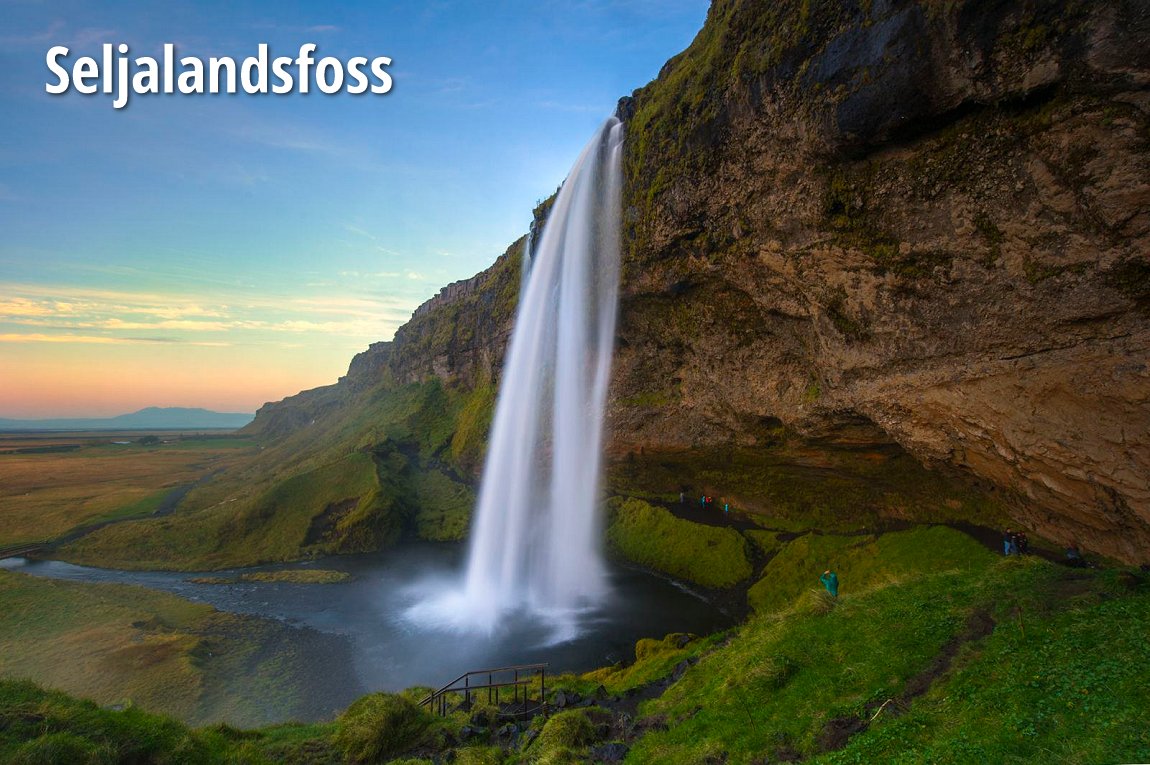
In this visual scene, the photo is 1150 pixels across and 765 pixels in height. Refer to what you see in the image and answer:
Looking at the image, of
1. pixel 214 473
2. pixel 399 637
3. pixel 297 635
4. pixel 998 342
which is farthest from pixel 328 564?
pixel 214 473

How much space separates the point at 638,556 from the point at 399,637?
16.6 metres

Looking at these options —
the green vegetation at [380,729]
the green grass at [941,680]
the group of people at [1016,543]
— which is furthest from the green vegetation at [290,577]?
the group of people at [1016,543]

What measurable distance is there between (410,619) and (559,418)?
53.2 feet

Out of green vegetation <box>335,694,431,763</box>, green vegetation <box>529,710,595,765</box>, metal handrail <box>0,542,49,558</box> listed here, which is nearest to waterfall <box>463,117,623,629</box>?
green vegetation <box>335,694,431,763</box>

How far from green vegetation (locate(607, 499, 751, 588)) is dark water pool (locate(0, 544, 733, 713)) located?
5.03ft

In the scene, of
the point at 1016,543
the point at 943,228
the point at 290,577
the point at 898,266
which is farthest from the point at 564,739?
the point at 290,577

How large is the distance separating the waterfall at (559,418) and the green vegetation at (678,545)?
230 centimetres

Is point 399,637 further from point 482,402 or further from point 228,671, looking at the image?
point 482,402

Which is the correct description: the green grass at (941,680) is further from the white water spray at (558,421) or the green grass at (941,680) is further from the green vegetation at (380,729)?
the white water spray at (558,421)

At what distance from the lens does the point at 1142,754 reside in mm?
5961

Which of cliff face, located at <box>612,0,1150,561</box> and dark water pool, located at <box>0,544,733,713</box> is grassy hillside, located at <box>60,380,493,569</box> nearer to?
dark water pool, located at <box>0,544,733,713</box>

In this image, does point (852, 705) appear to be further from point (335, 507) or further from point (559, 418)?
point (335, 507)

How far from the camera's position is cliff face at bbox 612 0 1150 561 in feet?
43.0

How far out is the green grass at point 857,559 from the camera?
22.2 metres
